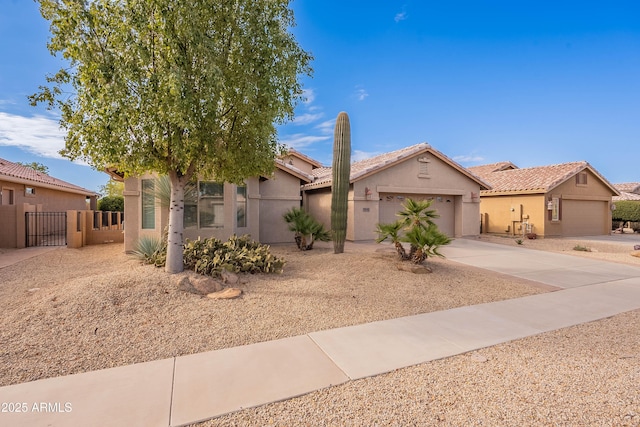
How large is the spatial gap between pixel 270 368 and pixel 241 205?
9.60 meters

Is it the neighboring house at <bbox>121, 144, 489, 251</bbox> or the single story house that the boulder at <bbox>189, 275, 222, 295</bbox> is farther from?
the single story house

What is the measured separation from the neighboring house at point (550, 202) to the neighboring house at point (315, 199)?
10.2 ft

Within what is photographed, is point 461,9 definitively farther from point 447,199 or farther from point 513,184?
point 513,184

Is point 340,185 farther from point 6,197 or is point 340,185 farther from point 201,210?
point 6,197

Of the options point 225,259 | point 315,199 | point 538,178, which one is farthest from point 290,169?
point 538,178

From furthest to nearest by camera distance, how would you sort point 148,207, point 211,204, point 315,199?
point 315,199, point 211,204, point 148,207

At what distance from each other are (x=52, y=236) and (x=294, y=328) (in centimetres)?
1839

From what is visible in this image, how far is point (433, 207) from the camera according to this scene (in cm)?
1756

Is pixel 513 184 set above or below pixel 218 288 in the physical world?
above

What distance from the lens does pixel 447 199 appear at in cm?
1783

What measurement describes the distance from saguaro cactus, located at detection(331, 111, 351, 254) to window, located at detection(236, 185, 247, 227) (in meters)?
3.90

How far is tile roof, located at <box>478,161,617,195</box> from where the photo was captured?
18531 millimetres

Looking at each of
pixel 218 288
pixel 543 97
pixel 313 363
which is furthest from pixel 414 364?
pixel 543 97

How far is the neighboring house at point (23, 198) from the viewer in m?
12.9
